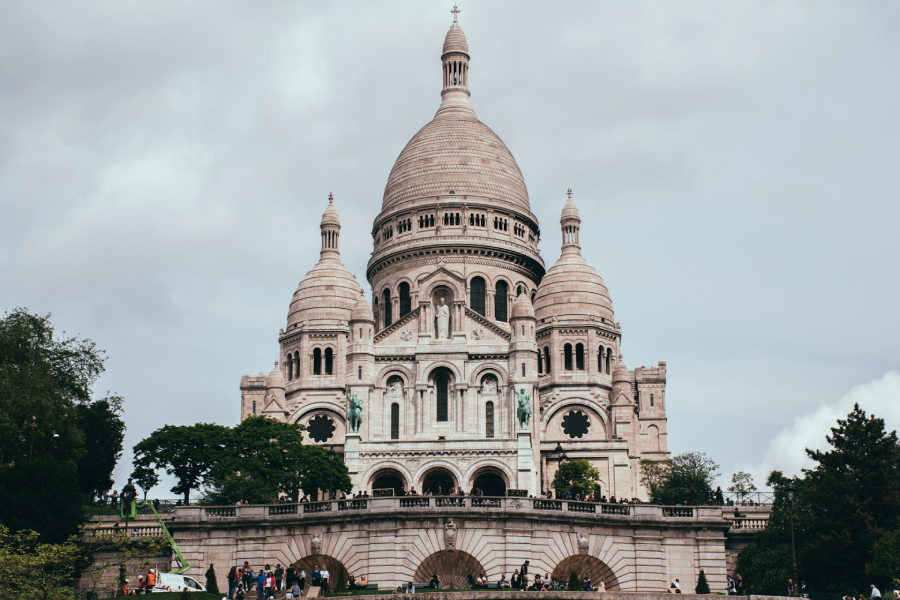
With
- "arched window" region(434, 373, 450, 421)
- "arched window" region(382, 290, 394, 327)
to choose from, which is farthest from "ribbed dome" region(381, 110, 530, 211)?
"arched window" region(434, 373, 450, 421)

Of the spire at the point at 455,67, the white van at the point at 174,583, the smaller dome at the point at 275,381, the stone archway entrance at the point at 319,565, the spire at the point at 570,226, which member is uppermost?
the spire at the point at 455,67

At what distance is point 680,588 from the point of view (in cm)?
4884

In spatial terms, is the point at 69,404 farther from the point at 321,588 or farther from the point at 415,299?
the point at 415,299

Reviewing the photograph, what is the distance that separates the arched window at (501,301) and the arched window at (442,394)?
12339mm

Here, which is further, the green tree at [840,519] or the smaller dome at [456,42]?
the smaller dome at [456,42]

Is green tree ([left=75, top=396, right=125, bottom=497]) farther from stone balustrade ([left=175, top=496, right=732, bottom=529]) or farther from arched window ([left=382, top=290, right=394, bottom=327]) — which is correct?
arched window ([left=382, top=290, right=394, bottom=327])

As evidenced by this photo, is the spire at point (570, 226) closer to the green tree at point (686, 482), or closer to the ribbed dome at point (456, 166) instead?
the ribbed dome at point (456, 166)

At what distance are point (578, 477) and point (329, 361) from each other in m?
24.6

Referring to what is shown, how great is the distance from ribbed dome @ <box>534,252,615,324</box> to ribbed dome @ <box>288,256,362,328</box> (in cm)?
1314

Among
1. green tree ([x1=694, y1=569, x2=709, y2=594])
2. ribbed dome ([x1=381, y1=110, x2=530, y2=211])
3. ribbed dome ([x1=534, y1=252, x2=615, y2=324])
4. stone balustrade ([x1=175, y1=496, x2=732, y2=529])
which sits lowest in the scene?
green tree ([x1=694, y1=569, x2=709, y2=594])

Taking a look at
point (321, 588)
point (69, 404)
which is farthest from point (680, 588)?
point (69, 404)

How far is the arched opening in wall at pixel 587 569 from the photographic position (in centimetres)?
4884

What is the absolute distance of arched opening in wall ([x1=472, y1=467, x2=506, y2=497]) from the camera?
3159 inches

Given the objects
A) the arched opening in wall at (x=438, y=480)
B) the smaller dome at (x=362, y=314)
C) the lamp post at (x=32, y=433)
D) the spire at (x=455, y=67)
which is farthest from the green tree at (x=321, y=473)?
the spire at (x=455, y=67)
